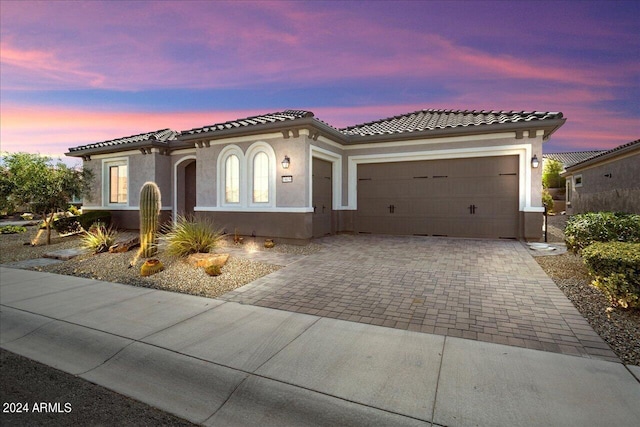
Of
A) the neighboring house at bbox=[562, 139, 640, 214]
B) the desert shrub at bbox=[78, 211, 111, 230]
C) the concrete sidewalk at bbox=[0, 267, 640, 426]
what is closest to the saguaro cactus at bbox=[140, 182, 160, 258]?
the concrete sidewalk at bbox=[0, 267, 640, 426]

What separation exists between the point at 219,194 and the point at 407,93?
Answer: 9.31m

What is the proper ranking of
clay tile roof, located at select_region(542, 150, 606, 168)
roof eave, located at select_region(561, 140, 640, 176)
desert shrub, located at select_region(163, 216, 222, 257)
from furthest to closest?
clay tile roof, located at select_region(542, 150, 606, 168) → roof eave, located at select_region(561, 140, 640, 176) → desert shrub, located at select_region(163, 216, 222, 257)

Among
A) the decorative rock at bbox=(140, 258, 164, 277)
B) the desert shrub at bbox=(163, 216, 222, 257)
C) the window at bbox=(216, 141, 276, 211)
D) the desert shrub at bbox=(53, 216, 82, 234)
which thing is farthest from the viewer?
the desert shrub at bbox=(53, 216, 82, 234)

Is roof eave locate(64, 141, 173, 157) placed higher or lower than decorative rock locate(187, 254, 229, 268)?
higher

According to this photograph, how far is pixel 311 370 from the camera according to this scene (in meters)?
3.24

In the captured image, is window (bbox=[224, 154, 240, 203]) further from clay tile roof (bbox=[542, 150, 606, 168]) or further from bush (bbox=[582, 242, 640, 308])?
clay tile roof (bbox=[542, 150, 606, 168])

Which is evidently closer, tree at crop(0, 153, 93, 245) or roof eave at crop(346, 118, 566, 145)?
roof eave at crop(346, 118, 566, 145)

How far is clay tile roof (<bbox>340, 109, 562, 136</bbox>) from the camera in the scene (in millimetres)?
10945

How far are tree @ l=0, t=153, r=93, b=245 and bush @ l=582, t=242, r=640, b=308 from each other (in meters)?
15.6

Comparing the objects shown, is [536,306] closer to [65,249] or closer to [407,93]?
[407,93]

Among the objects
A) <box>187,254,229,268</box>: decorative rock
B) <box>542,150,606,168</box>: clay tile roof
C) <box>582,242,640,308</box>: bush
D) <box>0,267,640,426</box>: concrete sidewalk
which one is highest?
<box>542,150,606,168</box>: clay tile roof

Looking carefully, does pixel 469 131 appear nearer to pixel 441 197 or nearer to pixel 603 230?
pixel 441 197

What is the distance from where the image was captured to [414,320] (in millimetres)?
4484

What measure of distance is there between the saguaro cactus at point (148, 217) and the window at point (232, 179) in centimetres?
341
